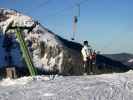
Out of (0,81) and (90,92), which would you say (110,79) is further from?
(0,81)

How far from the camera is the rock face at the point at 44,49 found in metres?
26.7

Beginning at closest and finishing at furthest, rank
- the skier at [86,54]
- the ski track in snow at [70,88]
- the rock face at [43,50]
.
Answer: the ski track in snow at [70,88], the skier at [86,54], the rock face at [43,50]

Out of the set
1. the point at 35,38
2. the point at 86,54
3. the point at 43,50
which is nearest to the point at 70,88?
the point at 86,54

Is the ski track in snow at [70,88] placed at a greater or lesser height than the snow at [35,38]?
lesser

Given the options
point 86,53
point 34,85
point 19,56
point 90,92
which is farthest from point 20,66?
point 90,92

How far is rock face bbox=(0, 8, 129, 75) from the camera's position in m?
26.7

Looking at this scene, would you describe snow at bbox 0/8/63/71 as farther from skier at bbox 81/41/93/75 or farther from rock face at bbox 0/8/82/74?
skier at bbox 81/41/93/75

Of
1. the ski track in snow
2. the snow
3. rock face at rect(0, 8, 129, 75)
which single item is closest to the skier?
the ski track in snow

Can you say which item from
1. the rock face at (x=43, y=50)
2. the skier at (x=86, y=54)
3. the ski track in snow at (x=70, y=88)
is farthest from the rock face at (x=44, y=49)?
the ski track in snow at (x=70, y=88)

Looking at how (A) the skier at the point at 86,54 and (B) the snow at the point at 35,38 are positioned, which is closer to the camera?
(A) the skier at the point at 86,54

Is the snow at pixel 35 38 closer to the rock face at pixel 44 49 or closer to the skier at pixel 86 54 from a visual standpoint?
the rock face at pixel 44 49

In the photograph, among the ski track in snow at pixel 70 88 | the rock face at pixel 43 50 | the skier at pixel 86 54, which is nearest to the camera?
the ski track in snow at pixel 70 88

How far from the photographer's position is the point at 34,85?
676 inches

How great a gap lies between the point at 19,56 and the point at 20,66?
2.21 ft
